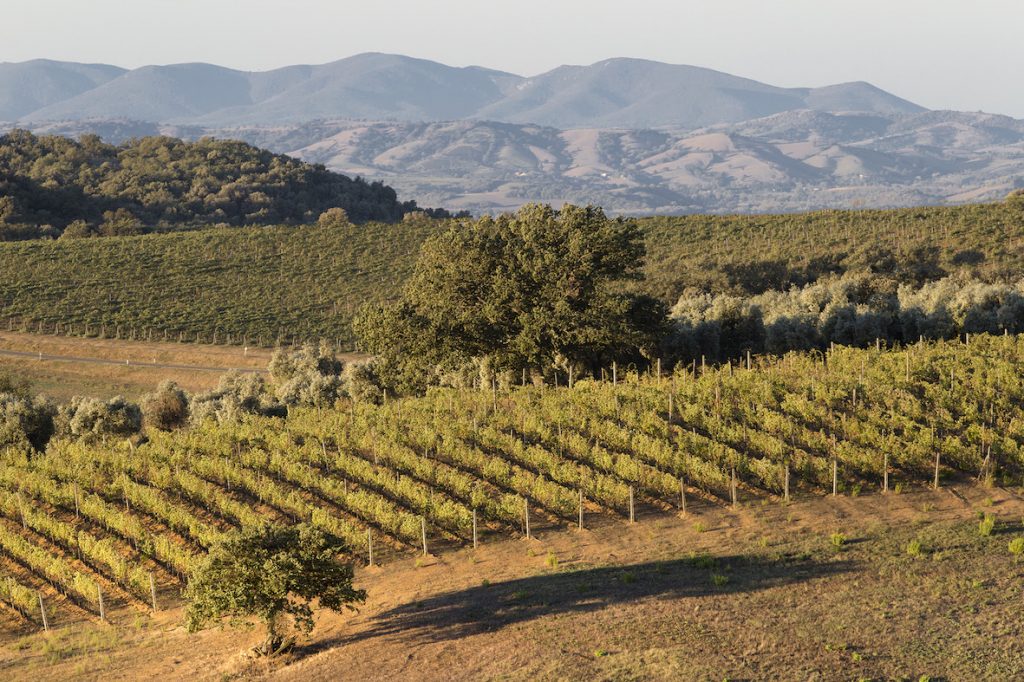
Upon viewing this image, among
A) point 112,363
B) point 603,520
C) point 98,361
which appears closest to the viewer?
point 603,520

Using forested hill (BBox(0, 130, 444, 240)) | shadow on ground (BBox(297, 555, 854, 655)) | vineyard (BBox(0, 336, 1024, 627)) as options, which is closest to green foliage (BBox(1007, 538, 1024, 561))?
shadow on ground (BBox(297, 555, 854, 655))

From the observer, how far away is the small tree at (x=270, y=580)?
24016 mm

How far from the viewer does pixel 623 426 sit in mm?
38500

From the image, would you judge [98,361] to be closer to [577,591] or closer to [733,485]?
[733,485]

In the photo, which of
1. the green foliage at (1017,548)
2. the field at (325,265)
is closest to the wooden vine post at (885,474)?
the green foliage at (1017,548)

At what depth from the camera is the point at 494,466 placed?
35.0 metres

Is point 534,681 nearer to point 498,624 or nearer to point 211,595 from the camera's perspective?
point 498,624

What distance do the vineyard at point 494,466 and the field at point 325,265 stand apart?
142 ft

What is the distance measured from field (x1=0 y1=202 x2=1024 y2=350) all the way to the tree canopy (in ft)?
110

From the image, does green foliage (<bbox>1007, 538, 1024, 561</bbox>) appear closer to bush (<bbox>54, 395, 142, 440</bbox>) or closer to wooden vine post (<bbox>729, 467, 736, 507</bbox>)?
wooden vine post (<bbox>729, 467, 736, 507</bbox>)

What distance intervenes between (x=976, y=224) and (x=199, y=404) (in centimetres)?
7215

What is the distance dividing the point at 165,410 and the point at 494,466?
2596 cm

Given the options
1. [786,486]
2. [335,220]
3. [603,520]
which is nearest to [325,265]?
[335,220]

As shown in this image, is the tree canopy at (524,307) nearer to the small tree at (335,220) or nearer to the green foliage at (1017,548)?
the green foliage at (1017,548)
